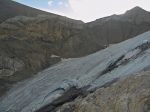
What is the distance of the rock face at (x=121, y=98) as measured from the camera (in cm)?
1196

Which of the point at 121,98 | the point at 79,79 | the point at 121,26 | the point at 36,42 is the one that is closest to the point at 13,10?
the point at 36,42

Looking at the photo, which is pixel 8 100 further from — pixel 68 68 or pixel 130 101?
pixel 130 101

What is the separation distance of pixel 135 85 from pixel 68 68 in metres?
9.77

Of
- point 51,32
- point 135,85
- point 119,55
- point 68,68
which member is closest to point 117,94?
point 135,85

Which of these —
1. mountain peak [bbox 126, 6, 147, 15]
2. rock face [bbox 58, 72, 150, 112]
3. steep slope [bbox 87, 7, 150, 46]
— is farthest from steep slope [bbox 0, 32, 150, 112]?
mountain peak [bbox 126, 6, 147, 15]

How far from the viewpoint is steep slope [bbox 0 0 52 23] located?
35713mm

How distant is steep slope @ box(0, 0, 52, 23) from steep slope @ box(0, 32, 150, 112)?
1429 centimetres

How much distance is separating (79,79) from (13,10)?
2147cm

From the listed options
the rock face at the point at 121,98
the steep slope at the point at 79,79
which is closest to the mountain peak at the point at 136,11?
the steep slope at the point at 79,79

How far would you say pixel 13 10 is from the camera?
125 feet

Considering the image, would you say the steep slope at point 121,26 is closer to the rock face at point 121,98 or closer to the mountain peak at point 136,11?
the mountain peak at point 136,11

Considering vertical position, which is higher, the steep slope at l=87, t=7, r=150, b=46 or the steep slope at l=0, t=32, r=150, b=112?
the steep slope at l=87, t=7, r=150, b=46

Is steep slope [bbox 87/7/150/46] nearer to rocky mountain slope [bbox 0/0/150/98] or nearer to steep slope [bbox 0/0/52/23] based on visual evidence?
rocky mountain slope [bbox 0/0/150/98]

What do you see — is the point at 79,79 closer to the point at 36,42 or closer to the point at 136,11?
the point at 36,42
